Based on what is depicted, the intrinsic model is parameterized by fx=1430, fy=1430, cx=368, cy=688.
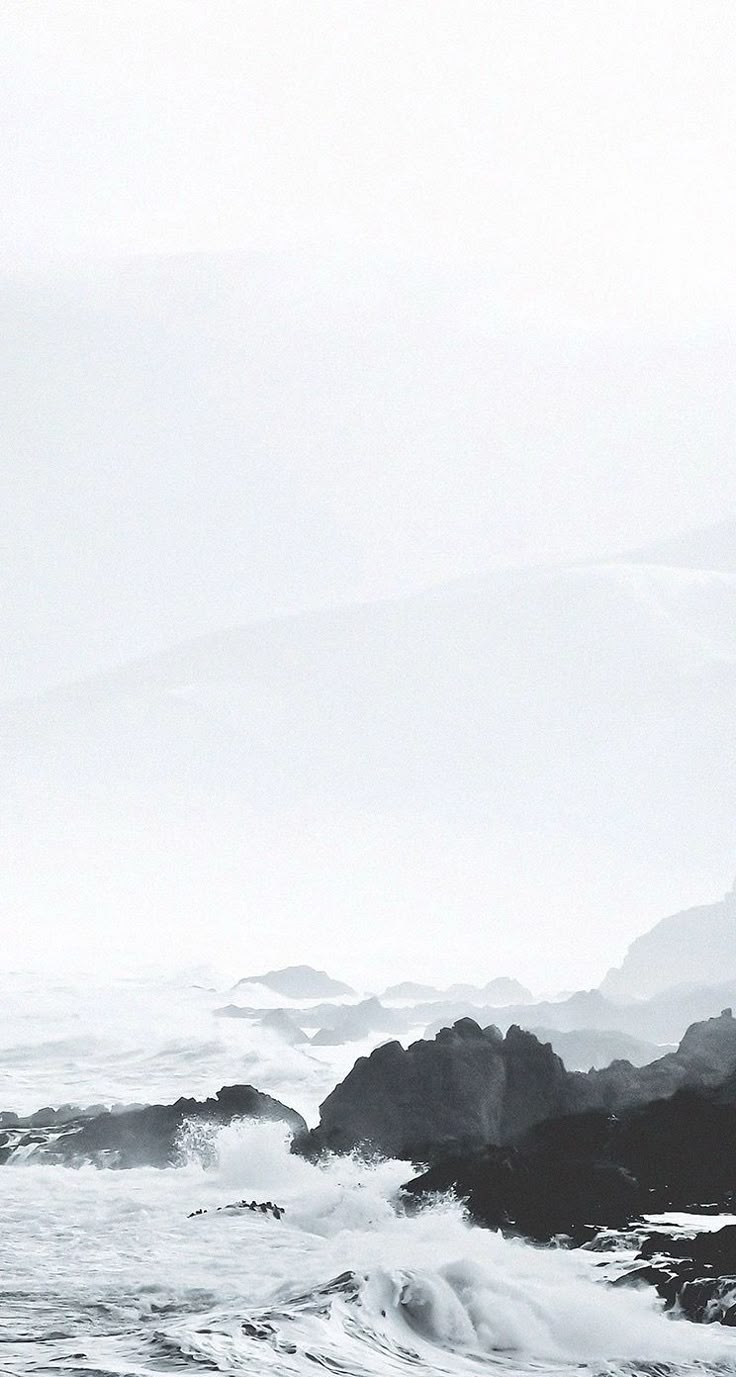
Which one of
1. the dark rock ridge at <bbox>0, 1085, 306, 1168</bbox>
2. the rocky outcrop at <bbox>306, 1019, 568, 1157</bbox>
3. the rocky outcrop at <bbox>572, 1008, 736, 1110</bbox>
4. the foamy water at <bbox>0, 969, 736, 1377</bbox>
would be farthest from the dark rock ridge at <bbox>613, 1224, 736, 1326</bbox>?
the dark rock ridge at <bbox>0, 1085, 306, 1168</bbox>

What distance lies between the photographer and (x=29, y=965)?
87.1m

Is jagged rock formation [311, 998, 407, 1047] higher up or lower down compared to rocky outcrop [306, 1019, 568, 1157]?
higher up

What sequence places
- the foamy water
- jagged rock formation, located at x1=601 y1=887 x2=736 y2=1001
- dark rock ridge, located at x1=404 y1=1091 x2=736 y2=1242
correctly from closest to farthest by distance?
the foamy water, dark rock ridge, located at x1=404 y1=1091 x2=736 y2=1242, jagged rock formation, located at x1=601 y1=887 x2=736 y2=1001

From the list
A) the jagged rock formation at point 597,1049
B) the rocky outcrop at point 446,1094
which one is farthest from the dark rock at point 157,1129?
the jagged rock formation at point 597,1049

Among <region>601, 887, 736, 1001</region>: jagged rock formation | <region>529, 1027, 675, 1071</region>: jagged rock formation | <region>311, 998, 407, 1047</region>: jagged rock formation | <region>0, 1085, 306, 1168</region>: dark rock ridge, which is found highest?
<region>601, 887, 736, 1001</region>: jagged rock formation

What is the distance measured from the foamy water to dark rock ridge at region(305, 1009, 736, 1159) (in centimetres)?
102

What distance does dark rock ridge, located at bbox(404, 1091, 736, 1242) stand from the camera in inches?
599

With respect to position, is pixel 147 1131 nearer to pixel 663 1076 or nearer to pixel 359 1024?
pixel 663 1076

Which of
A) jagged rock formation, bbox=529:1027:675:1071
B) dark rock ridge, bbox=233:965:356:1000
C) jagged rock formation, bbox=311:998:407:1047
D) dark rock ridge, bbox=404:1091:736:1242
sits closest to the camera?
dark rock ridge, bbox=404:1091:736:1242

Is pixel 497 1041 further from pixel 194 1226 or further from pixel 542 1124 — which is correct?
pixel 194 1226

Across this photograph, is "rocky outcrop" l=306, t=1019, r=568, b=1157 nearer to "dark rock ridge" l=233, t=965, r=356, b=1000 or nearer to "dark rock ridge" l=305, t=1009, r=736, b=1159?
"dark rock ridge" l=305, t=1009, r=736, b=1159

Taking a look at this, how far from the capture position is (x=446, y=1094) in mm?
18734

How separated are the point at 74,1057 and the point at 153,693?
116 m

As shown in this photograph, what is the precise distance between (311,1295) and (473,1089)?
6.25m
